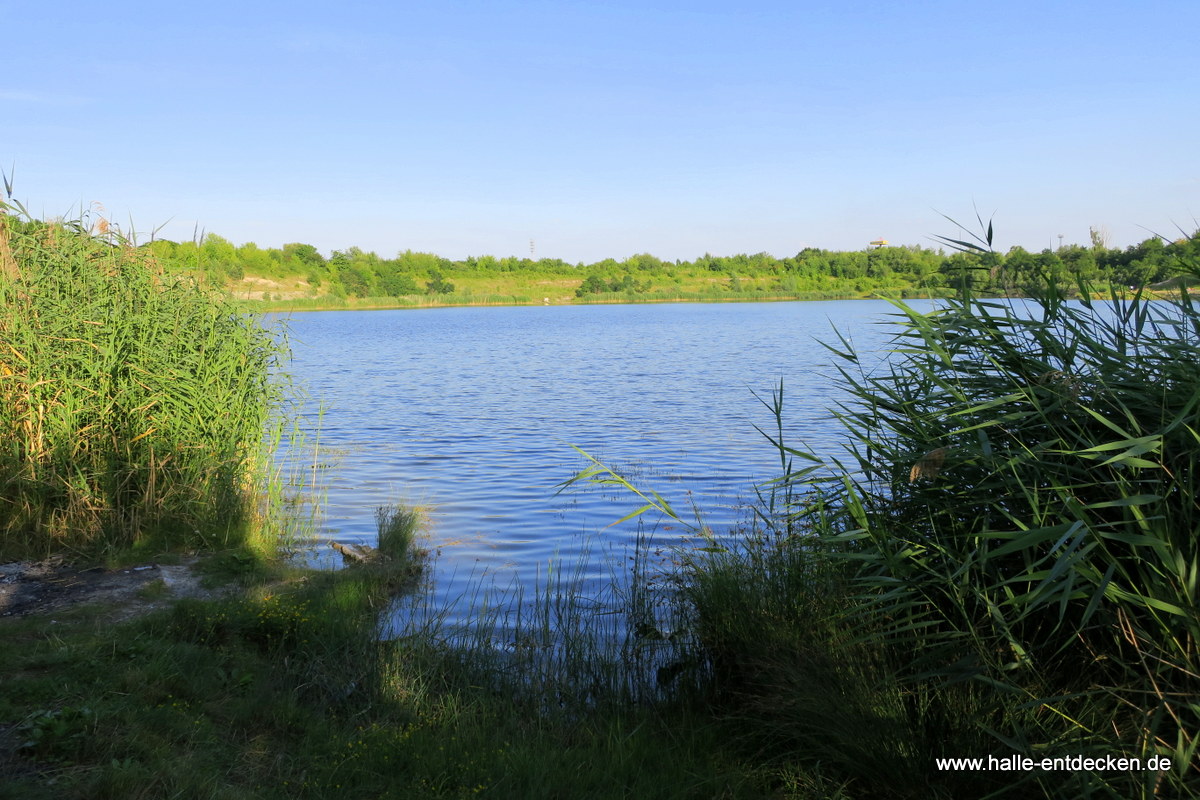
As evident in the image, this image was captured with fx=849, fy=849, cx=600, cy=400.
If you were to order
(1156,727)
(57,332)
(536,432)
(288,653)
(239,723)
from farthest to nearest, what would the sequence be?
(536,432) → (57,332) → (288,653) → (239,723) → (1156,727)

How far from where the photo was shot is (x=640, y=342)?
3944cm

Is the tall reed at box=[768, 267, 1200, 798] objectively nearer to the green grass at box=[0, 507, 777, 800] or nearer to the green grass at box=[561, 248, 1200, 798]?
the green grass at box=[561, 248, 1200, 798]

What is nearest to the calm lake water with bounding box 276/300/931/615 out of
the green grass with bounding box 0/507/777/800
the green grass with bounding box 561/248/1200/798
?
the green grass with bounding box 0/507/777/800

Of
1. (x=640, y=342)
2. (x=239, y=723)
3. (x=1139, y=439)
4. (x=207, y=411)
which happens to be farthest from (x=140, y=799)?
(x=640, y=342)

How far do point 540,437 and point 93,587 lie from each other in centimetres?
968

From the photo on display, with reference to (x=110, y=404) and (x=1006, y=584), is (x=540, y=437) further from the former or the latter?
(x=1006, y=584)

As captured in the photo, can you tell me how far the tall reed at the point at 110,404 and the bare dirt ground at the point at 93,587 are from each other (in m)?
0.42

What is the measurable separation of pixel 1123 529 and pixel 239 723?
173 inches

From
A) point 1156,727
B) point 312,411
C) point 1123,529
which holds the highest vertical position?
point 1123,529

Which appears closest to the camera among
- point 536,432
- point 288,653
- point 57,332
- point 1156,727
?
point 1156,727

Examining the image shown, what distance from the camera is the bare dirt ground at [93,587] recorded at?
619 centimetres

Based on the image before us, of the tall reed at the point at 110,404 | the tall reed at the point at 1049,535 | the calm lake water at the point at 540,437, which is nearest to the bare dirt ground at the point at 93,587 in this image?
the tall reed at the point at 110,404

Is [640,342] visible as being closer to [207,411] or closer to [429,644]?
[207,411]

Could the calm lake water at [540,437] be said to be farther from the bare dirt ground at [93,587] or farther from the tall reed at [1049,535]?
the bare dirt ground at [93,587]
